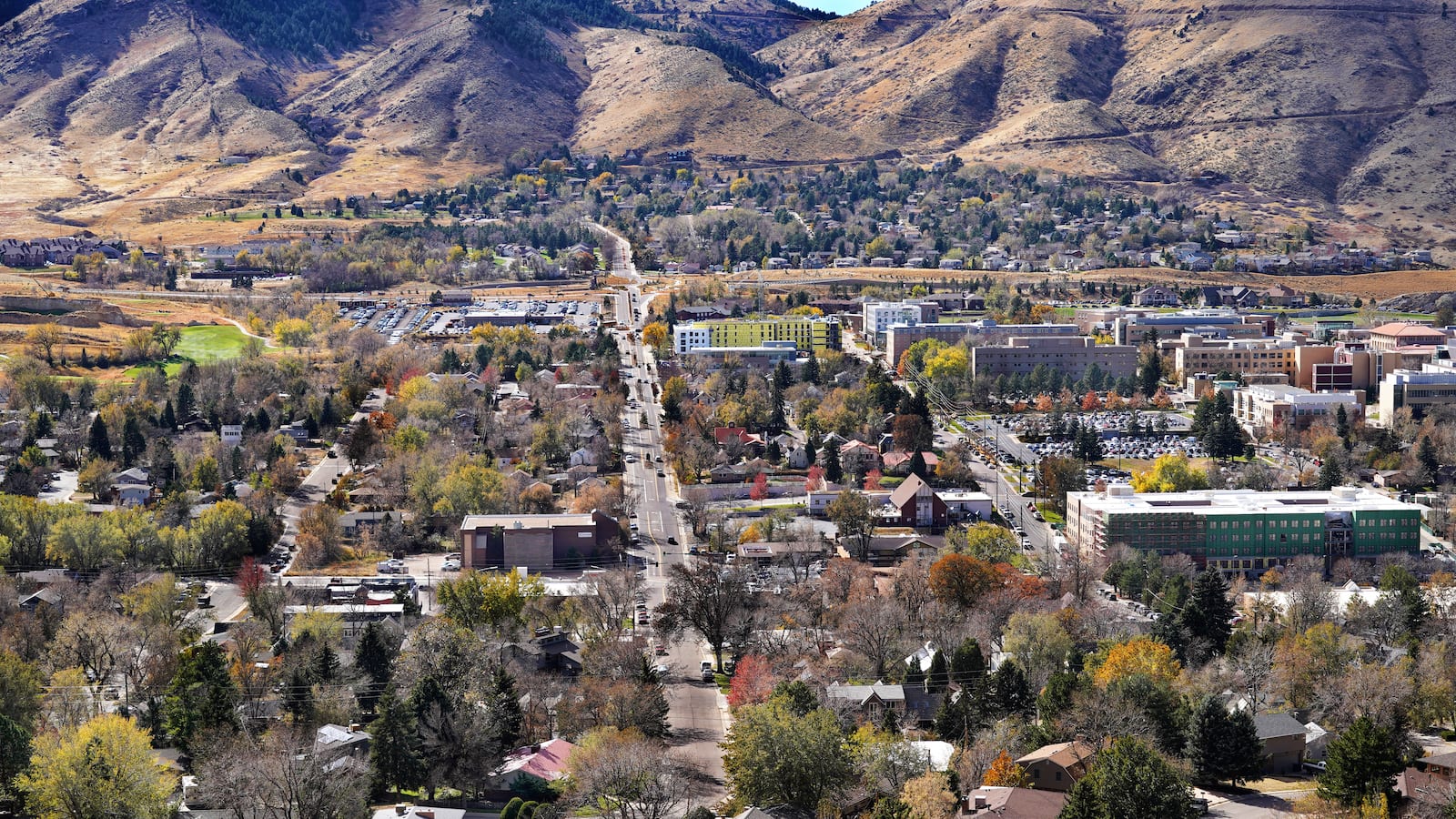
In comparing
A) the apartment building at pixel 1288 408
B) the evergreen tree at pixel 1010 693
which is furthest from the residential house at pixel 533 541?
the apartment building at pixel 1288 408

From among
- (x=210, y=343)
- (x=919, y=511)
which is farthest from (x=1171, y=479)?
(x=210, y=343)

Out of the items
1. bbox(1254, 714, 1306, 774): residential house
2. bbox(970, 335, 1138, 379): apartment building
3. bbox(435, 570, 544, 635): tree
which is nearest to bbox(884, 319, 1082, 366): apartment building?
bbox(970, 335, 1138, 379): apartment building

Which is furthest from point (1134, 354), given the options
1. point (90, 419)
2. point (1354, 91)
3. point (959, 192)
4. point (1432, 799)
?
point (1354, 91)

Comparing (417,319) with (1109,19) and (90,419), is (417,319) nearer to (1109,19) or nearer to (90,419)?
(90,419)

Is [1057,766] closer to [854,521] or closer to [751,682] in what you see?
[751,682]

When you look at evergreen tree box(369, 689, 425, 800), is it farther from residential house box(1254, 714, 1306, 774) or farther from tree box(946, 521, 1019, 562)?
tree box(946, 521, 1019, 562)
